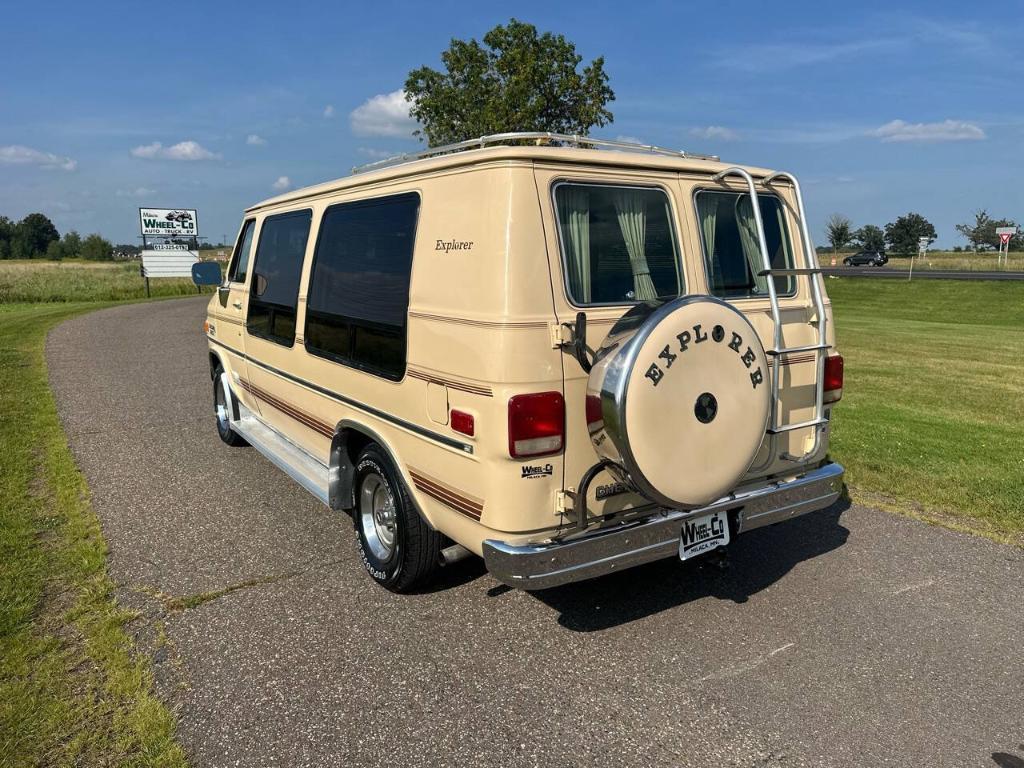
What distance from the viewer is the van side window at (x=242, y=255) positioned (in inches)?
233

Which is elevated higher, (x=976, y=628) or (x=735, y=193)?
(x=735, y=193)

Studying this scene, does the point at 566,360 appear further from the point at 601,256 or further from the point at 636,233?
the point at 636,233

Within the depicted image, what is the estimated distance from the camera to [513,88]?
22391 mm

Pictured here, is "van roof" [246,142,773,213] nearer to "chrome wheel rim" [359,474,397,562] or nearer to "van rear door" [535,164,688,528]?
"van rear door" [535,164,688,528]

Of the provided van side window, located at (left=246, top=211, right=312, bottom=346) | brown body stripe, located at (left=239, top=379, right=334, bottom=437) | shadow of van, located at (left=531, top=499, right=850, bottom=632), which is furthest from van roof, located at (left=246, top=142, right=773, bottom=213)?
shadow of van, located at (left=531, top=499, right=850, bottom=632)

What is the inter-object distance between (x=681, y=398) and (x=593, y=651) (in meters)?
1.29

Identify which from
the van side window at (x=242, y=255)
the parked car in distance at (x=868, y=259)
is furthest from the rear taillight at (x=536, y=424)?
the parked car in distance at (x=868, y=259)

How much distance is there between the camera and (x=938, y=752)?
2.65 m

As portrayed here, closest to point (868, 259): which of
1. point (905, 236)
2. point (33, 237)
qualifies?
point (905, 236)

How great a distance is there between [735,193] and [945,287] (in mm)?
30349

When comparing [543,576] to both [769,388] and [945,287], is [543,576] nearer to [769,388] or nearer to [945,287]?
[769,388]

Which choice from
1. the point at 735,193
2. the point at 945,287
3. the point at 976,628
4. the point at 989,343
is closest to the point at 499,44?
the point at 989,343

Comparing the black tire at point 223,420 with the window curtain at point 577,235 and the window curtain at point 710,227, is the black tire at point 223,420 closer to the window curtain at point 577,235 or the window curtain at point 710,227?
the window curtain at point 577,235

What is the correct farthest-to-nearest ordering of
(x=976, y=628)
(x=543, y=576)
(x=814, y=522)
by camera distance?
(x=814, y=522)
(x=976, y=628)
(x=543, y=576)
